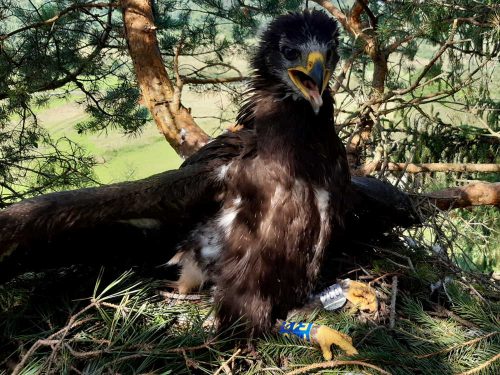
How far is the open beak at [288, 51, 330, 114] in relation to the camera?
1.74 meters

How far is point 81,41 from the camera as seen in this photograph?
4727 mm

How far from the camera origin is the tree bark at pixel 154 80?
10.3ft

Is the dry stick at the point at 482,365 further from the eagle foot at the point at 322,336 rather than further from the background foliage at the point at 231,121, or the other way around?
the eagle foot at the point at 322,336

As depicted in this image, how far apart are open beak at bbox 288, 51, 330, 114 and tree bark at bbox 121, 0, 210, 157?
1374 millimetres

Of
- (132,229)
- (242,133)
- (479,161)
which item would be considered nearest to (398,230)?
(242,133)

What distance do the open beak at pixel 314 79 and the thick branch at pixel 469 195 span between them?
1361mm

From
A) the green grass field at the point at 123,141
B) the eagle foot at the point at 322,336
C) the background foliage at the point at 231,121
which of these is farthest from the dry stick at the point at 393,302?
the green grass field at the point at 123,141

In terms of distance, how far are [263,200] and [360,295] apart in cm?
63

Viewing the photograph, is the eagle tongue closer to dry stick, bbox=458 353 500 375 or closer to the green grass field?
dry stick, bbox=458 353 500 375

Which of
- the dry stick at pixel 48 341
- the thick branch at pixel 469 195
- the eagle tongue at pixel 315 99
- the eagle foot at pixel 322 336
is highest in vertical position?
the eagle tongue at pixel 315 99

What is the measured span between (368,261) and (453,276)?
0.40 m

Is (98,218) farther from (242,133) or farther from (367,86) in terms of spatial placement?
(367,86)

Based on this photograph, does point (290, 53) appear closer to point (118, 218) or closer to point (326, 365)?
point (118, 218)

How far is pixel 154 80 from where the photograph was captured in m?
3.16
